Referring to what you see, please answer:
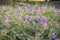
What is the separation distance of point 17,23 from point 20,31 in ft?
0.51

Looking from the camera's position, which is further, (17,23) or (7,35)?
(17,23)

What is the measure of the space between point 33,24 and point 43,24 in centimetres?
18

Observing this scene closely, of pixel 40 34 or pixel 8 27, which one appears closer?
pixel 40 34

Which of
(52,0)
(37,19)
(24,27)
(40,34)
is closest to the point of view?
(40,34)

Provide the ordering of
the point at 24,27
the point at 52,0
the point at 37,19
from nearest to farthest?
1. the point at 24,27
2. the point at 37,19
3. the point at 52,0

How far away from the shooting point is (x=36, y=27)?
8.86 feet

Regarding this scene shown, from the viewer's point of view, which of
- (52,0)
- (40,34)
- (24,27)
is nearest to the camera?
(40,34)

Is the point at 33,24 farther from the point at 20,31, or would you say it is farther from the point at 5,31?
the point at 5,31

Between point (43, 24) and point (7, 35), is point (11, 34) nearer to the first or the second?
point (7, 35)

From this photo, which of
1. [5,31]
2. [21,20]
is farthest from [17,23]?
[5,31]

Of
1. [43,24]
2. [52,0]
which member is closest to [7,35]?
[43,24]

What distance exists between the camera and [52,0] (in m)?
9.19

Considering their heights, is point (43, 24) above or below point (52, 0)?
above

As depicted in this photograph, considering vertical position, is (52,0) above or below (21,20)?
below
